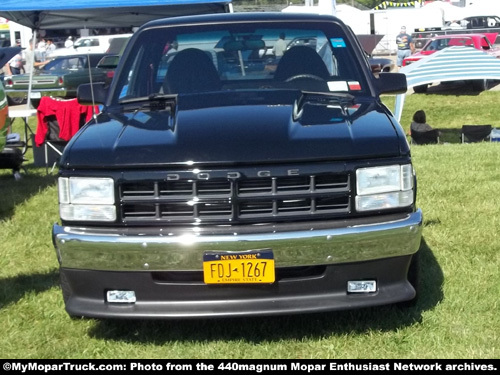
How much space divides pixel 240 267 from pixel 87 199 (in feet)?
2.74

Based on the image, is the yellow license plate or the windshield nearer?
the yellow license plate

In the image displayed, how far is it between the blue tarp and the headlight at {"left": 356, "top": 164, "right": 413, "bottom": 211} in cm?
774

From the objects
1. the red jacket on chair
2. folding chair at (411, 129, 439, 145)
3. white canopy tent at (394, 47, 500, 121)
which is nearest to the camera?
the red jacket on chair

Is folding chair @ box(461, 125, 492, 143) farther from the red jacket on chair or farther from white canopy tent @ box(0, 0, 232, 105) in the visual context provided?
the red jacket on chair

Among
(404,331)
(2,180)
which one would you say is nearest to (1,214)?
(2,180)

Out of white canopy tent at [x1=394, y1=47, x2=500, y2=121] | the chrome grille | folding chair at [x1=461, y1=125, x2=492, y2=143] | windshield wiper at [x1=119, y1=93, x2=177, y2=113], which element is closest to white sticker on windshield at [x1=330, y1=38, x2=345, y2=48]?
windshield wiper at [x1=119, y1=93, x2=177, y2=113]

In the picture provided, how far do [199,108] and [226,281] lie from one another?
3.74 ft

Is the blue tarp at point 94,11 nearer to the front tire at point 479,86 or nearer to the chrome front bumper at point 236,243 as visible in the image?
the chrome front bumper at point 236,243

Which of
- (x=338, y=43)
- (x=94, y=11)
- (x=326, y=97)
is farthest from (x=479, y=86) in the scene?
(x=326, y=97)

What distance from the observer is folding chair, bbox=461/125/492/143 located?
14.6 metres

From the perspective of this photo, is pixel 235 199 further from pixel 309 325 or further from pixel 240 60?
pixel 240 60

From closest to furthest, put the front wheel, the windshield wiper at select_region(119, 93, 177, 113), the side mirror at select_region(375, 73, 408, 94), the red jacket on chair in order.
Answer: the windshield wiper at select_region(119, 93, 177, 113)
the side mirror at select_region(375, 73, 408, 94)
the red jacket on chair
the front wheel

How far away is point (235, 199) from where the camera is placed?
380cm

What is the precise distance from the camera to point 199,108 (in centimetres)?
445
